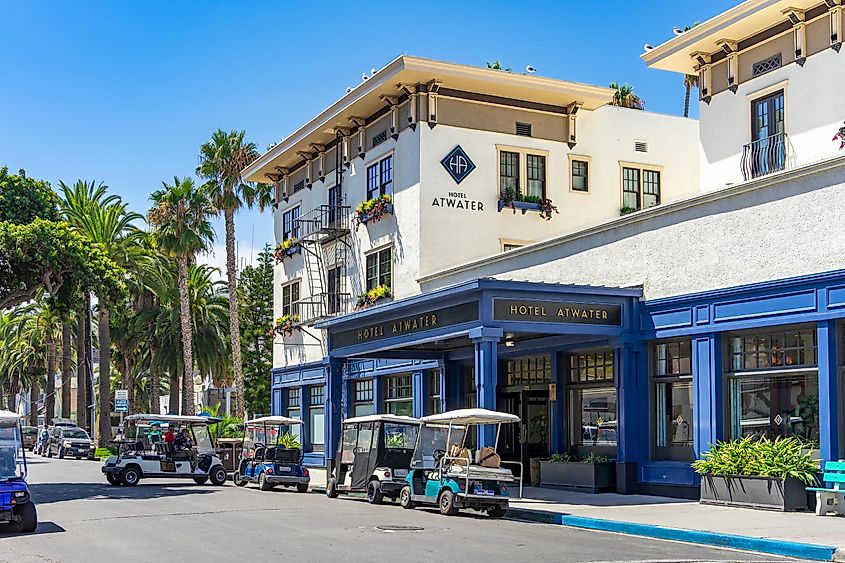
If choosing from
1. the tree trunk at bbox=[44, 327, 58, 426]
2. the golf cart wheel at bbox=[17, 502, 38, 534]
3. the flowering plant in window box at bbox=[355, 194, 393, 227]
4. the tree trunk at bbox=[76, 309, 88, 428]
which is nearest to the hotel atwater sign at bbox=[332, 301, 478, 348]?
the flowering plant in window box at bbox=[355, 194, 393, 227]

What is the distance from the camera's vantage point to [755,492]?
19219 mm

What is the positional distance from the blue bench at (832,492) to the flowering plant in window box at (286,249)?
2513 centimetres

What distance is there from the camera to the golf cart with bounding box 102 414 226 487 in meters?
30.2

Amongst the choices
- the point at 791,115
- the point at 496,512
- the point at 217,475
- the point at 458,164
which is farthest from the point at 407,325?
the point at 791,115

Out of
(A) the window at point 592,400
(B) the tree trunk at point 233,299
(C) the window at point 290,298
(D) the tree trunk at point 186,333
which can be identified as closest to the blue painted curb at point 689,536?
(A) the window at point 592,400

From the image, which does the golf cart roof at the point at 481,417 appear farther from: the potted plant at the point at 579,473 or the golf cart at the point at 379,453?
the potted plant at the point at 579,473

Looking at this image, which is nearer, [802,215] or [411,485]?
[802,215]

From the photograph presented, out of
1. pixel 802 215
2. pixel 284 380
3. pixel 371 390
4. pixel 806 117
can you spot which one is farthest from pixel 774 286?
pixel 284 380

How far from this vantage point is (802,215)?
1972cm

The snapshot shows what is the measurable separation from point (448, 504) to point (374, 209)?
1563 centimetres

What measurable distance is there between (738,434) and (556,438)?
5788 mm

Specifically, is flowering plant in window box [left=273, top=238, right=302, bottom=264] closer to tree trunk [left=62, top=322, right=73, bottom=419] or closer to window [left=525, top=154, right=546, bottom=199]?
window [left=525, top=154, right=546, bottom=199]

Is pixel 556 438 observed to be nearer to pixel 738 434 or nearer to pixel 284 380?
pixel 738 434

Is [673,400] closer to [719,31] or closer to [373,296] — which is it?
[719,31]
